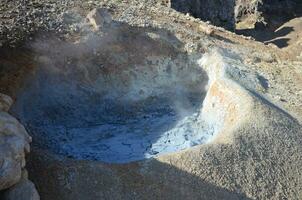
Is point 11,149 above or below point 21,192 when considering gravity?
above

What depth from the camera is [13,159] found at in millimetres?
12688

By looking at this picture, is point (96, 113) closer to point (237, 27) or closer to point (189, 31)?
point (189, 31)

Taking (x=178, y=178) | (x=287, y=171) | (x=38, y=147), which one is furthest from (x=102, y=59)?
(x=287, y=171)

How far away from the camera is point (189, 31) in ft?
69.9

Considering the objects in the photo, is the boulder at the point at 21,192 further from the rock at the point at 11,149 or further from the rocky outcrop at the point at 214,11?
the rocky outcrop at the point at 214,11

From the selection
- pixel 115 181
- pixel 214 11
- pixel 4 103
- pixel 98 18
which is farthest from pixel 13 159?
pixel 214 11

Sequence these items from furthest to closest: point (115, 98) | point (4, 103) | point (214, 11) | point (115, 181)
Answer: point (214, 11) → point (115, 98) → point (115, 181) → point (4, 103)

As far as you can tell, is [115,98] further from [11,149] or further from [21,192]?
[21,192]

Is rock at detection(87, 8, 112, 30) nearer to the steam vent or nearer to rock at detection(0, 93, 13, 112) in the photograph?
the steam vent

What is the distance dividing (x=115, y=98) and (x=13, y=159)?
21.7ft

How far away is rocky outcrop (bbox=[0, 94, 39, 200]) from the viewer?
12445mm

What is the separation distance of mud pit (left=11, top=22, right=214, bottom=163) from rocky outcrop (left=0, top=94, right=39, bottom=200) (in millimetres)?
2746

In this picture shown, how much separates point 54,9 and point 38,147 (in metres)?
6.28

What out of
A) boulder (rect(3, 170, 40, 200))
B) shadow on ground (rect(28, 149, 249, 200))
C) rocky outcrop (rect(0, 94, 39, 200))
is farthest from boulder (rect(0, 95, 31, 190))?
shadow on ground (rect(28, 149, 249, 200))
